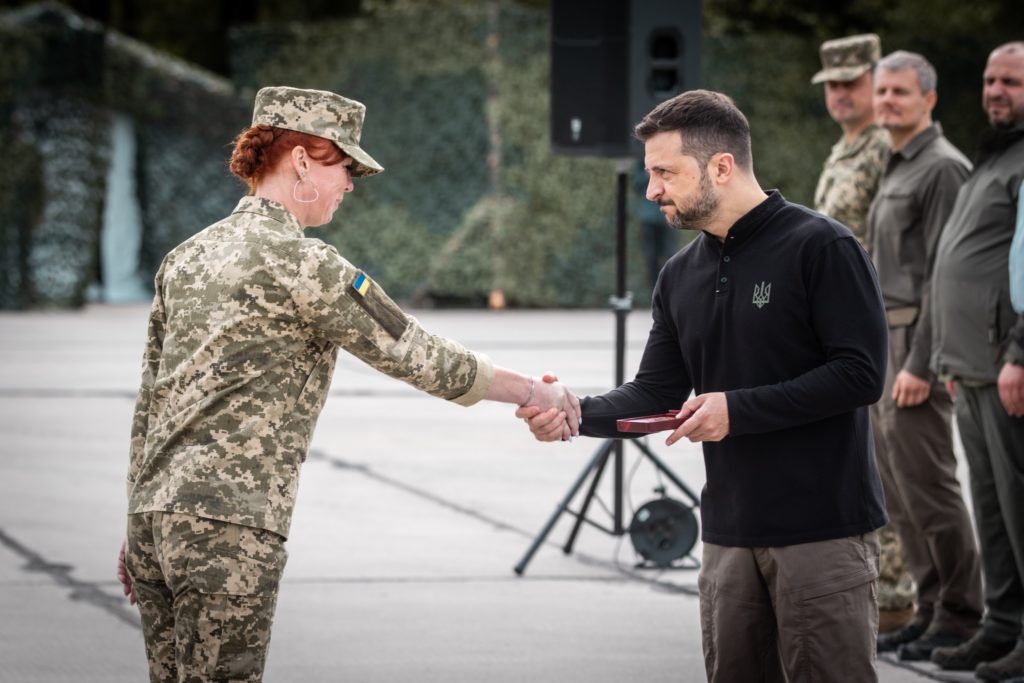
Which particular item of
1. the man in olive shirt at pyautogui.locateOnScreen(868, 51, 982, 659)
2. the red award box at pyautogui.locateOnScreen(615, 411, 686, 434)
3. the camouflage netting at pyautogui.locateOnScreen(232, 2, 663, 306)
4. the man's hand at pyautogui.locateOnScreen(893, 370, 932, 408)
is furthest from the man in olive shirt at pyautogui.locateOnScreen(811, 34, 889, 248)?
the camouflage netting at pyautogui.locateOnScreen(232, 2, 663, 306)

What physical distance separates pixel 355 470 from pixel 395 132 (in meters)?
11.4

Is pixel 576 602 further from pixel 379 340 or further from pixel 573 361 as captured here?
pixel 573 361

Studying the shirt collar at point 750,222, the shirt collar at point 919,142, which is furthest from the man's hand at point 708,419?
the shirt collar at point 919,142

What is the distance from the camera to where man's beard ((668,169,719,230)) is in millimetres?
3924

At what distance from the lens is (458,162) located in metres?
20.9

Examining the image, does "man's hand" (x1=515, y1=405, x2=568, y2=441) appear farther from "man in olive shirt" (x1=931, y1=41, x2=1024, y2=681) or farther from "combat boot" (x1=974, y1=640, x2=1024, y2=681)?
"combat boot" (x1=974, y1=640, x2=1024, y2=681)

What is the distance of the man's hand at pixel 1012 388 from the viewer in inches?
209

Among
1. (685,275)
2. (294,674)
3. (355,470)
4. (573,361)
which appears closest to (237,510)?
(685,275)

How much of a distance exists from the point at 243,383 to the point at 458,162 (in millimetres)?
17428

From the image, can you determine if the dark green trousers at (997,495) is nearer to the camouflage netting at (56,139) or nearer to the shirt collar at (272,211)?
the shirt collar at (272,211)

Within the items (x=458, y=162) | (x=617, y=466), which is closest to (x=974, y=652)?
(x=617, y=466)

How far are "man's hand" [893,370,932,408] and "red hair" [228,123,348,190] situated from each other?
9.77 feet

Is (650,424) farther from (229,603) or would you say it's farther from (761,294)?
(229,603)

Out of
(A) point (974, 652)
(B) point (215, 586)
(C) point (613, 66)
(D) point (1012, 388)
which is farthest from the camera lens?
(C) point (613, 66)
